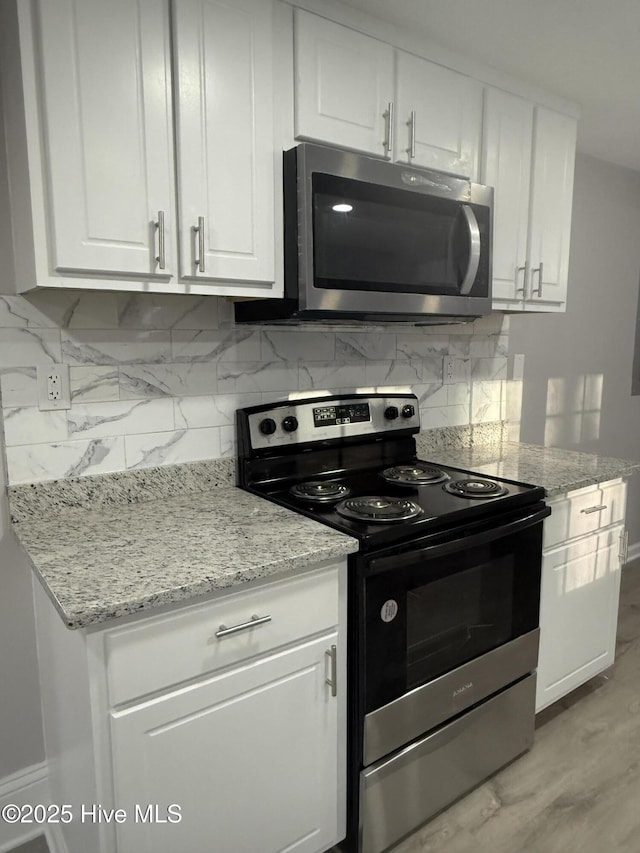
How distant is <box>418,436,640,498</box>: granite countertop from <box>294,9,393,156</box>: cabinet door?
1153 millimetres

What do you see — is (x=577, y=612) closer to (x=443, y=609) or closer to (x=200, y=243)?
(x=443, y=609)

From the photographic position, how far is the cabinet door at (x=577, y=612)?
6.58 feet

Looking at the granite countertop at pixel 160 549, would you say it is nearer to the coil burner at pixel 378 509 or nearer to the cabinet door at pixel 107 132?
the coil burner at pixel 378 509

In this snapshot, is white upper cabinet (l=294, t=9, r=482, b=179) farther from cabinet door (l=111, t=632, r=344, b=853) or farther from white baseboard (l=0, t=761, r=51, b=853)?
white baseboard (l=0, t=761, r=51, b=853)

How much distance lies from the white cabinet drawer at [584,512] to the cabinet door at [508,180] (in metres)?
0.75

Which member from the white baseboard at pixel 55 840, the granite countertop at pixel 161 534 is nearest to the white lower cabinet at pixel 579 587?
the granite countertop at pixel 161 534

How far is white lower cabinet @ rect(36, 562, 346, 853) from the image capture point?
45.3 inches

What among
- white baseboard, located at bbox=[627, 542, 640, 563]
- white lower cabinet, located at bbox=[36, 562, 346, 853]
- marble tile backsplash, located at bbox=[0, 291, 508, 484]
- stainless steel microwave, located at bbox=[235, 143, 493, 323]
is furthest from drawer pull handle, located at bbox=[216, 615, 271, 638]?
white baseboard, located at bbox=[627, 542, 640, 563]

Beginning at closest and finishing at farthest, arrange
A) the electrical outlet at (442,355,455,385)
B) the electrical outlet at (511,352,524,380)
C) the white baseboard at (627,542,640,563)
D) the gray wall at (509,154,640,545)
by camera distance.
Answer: the electrical outlet at (442,355,455,385)
the electrical outlet at (511,352,524,380)
the gray wall at (509,154,640,545)
the white baseboard at (627,542,640,563)

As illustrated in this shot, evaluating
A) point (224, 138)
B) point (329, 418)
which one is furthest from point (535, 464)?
point (224, 138)

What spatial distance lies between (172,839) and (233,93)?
174cm

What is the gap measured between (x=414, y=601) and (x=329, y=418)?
0.74m

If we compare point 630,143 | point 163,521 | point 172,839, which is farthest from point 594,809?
point 630,143

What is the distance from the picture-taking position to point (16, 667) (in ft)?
5.50
